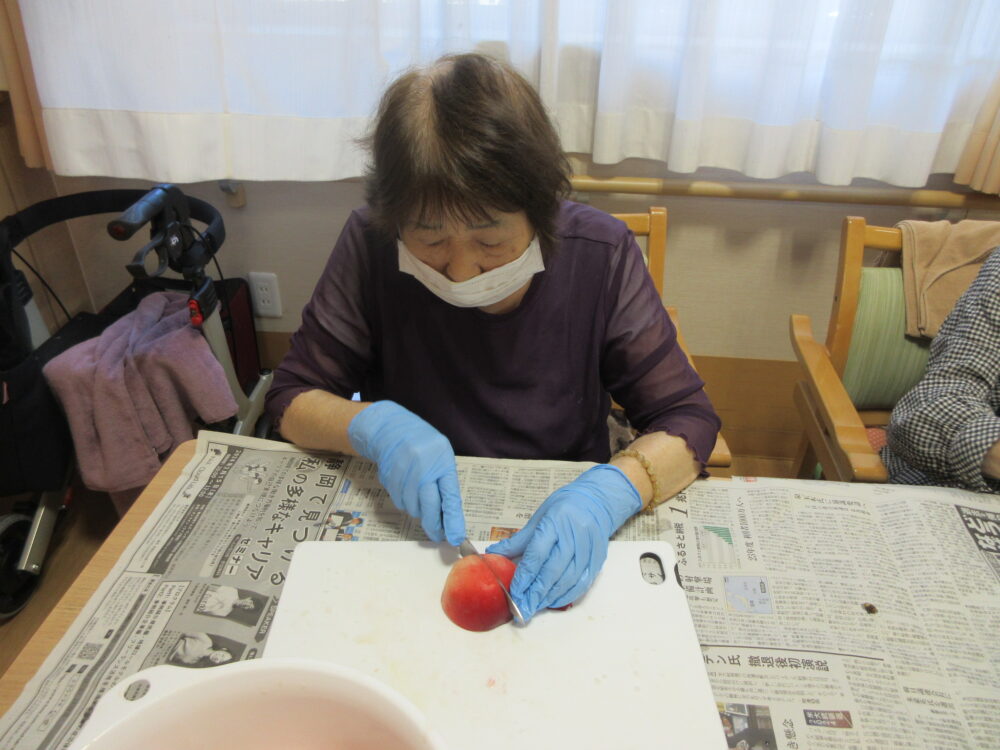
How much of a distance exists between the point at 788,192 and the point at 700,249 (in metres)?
0.25

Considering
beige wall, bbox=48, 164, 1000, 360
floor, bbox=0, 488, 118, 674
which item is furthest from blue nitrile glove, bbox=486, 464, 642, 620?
floor, bbox=0, 488, 118, 674

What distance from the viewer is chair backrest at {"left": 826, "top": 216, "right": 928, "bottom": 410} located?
1236 millimetres

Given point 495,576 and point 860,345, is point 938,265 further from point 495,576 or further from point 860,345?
point 495,576

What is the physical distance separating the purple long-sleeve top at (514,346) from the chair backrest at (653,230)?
386 mm

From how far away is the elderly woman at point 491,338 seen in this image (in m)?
0.69

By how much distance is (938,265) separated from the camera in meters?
1.24

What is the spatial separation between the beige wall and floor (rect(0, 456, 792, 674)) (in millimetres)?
417

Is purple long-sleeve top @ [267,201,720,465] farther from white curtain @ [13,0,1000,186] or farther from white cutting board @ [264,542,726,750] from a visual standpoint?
white curtain @ [13,0,1000,186]

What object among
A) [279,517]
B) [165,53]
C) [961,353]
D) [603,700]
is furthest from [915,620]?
[165,53]

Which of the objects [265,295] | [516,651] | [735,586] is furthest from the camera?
[265,295]

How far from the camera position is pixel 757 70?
4.37 feet

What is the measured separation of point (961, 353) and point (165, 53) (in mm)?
1598

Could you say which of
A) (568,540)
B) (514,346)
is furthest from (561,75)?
(568,540)

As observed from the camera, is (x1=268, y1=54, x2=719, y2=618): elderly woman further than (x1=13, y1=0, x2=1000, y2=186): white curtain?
No
